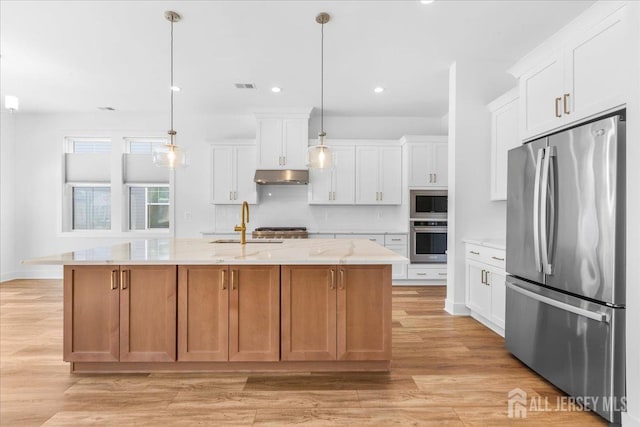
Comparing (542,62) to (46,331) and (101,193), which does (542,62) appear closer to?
(46,331)

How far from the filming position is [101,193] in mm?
6199

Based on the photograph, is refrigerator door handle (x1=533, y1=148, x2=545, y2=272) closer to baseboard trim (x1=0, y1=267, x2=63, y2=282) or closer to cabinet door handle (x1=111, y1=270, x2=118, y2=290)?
cabinet door handle (x1=111, y1=270, x2=118, y2=290)

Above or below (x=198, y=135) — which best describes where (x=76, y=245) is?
below

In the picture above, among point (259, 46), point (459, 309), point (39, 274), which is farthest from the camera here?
point (39, 274)

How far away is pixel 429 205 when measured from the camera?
5.54 metres

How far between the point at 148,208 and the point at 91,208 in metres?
1.02

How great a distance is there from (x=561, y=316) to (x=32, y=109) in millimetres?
7665

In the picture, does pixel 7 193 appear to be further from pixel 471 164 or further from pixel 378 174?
pixel 471 164

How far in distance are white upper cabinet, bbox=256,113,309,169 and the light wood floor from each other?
135 inches

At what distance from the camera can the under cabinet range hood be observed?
5.50 meters

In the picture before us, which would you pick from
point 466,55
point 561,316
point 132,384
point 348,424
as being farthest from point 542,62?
point 132,384

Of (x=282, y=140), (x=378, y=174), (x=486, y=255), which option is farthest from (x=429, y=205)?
(x=282, y=140)

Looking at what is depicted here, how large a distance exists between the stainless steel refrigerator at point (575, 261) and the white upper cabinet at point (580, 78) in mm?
188

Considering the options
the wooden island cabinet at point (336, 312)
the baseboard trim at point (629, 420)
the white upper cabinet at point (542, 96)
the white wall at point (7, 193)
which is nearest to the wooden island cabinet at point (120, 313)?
the wooden island cabinet at point (336, 312)
